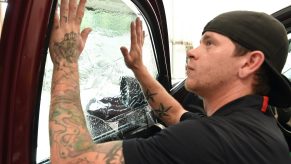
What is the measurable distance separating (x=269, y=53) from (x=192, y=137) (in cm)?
41

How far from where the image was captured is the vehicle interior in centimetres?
75

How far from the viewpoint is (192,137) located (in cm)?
89

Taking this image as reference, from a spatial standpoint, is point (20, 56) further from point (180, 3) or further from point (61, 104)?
point (180, 3)

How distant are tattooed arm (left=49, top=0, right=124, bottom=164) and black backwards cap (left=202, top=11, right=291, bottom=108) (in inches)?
18.1

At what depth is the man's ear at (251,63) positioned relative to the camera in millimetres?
1099

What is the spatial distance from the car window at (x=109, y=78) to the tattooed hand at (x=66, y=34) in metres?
0.22

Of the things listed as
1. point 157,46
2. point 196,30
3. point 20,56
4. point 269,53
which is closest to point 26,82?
point 20,56

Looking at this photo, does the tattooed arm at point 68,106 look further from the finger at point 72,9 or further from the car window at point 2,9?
the car window at point 2,9

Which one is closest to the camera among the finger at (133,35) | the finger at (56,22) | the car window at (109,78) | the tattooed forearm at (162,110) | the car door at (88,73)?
the car door at (88,73)

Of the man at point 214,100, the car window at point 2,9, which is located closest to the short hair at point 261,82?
the man at point 214,100

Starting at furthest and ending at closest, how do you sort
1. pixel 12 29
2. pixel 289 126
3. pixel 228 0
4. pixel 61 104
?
pixel 228 0
pixel 289 126
pixel 61 104
pixel 12 29

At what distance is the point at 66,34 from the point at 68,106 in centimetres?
17

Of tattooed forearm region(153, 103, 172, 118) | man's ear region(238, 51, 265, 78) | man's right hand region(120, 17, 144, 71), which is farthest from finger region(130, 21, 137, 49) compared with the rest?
man's ear region(238, 51, 265, 78)

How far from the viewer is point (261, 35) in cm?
110
